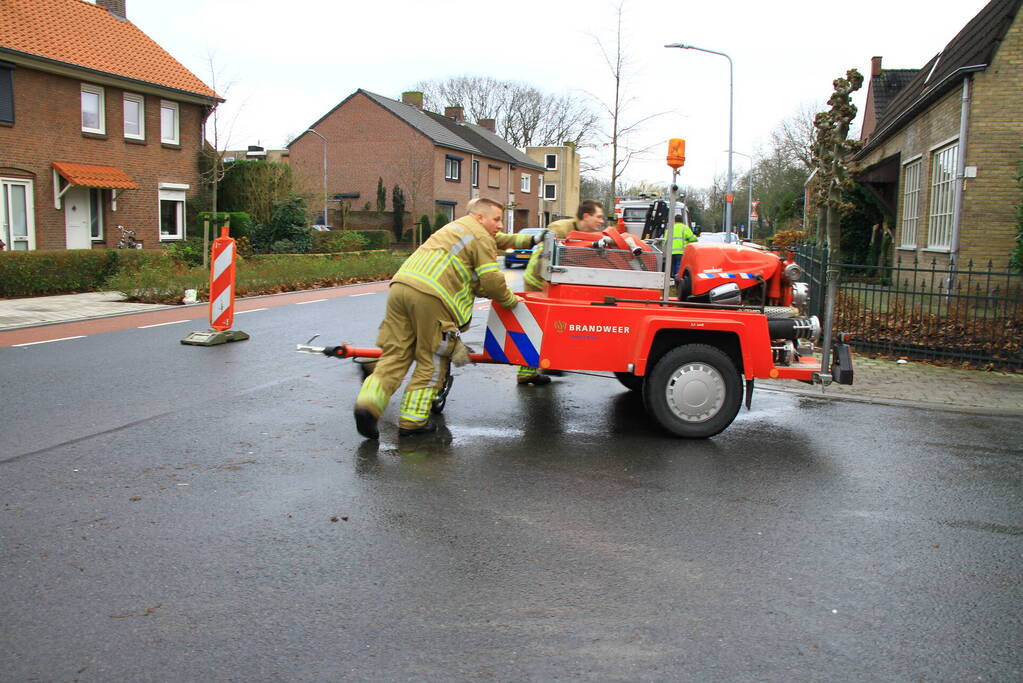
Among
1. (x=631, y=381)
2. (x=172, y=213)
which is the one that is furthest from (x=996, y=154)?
(x=172, y=213)

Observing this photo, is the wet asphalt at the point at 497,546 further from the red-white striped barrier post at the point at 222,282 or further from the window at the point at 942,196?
the window at the point at 942,196

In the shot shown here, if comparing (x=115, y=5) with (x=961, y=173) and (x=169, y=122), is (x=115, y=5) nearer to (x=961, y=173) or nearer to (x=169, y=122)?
(x=169, y=122)

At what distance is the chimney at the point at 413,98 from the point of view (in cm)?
5647

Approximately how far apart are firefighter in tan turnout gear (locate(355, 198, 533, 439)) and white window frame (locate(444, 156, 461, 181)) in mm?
44569

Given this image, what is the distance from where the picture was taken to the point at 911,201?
64.1 feet

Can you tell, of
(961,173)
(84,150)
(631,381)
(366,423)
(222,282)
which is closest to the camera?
(366,423)

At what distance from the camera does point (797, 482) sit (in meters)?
5.59

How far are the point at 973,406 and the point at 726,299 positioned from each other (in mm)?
3363

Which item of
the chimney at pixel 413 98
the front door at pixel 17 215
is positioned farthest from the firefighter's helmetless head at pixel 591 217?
the chimney at pixel 413 98

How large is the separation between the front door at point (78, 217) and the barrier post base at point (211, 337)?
16.7m

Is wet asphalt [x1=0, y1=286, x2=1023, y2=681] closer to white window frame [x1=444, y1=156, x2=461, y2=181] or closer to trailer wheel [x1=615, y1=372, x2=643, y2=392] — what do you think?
trailer wheel [x1=615, y1=372, x2=643, y2=392]

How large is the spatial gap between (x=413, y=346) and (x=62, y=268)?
13690mm

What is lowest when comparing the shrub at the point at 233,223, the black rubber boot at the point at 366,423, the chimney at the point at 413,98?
the black rubber boot at the point at 366,423

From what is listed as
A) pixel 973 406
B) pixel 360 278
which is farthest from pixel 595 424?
pixel 360 278
